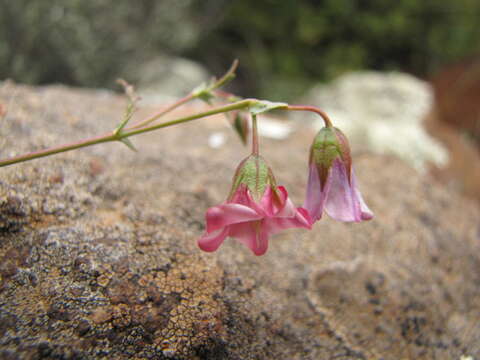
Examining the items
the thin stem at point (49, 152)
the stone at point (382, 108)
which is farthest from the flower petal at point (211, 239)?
the stone at point (382, 108)

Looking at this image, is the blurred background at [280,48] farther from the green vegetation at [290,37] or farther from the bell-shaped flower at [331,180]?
the bell-shaped flower at [331,180]

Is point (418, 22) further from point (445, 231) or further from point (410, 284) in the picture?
point (410, 284)

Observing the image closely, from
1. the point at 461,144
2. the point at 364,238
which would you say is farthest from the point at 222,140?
the point at 461,144

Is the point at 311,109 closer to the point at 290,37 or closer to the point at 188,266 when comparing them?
the point at 188,266

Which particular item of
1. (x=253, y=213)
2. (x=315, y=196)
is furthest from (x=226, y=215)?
(x=315, y=196)

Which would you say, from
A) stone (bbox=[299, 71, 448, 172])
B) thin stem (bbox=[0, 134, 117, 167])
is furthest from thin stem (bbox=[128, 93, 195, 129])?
stone (bbox=[299, 71, 448, 172])
